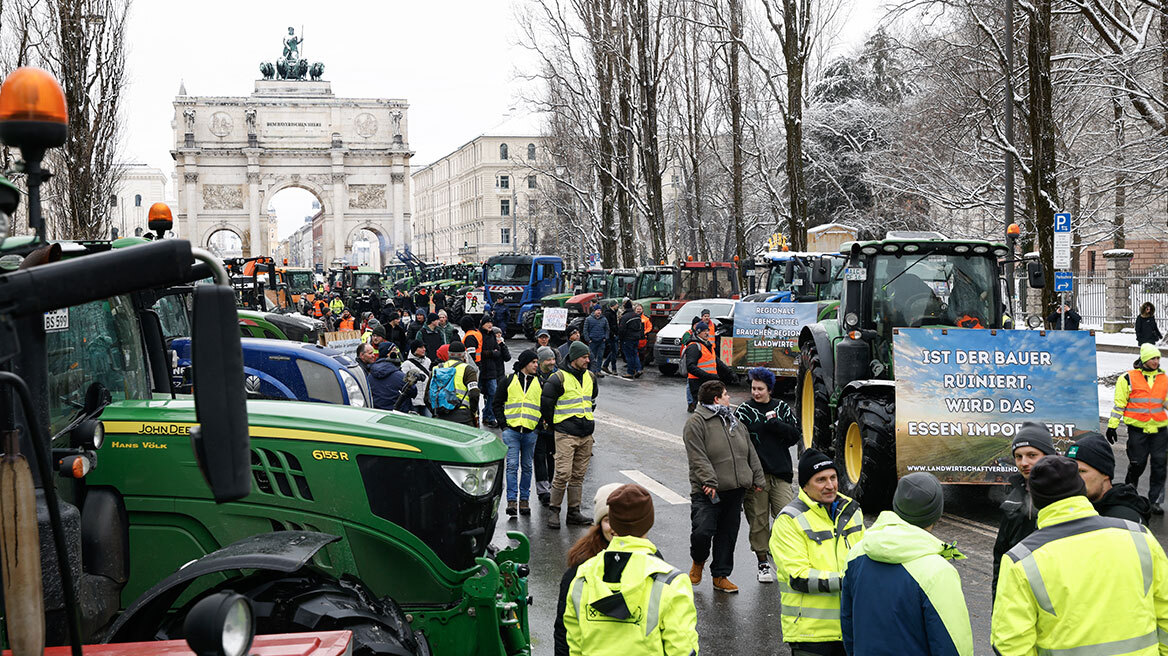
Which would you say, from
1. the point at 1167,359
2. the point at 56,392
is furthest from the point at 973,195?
the point at 56,392

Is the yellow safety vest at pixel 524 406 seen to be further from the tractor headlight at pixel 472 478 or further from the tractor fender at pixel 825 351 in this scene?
the tractor headlight at pixel 472 478

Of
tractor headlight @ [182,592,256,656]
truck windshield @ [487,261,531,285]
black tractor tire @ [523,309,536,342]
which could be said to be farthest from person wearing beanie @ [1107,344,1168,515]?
truck windshield @ [487,261,531,285]

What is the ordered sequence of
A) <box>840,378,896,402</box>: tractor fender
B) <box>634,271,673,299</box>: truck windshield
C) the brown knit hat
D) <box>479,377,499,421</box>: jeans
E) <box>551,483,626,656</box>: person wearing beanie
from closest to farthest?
the brown knit hat
<box>551,483,626,656</box>: person wearing beanie
<box>840,378,896,402</box>: tractor fender
<box>479,377,499,421</box>: jeans
<box>634,271,673,299</box>: truck windshield

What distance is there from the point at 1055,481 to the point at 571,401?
728 centimetres

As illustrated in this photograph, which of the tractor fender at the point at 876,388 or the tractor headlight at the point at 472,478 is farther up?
the tractor headlight at the point at 472,478

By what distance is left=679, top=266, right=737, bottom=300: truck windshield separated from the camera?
100 ft

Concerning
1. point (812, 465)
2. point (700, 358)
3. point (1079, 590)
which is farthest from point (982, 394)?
point (1079, 590)

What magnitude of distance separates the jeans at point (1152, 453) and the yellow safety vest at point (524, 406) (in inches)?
236

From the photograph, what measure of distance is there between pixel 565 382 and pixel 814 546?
6.00 meters

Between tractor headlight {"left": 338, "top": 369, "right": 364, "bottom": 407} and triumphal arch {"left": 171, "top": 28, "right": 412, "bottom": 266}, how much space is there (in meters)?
76.5

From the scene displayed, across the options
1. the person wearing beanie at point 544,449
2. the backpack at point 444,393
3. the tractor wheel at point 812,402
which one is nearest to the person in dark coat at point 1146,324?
the tractor wheel at point 812,402

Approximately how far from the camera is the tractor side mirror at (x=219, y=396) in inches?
107

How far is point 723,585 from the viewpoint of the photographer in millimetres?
8812

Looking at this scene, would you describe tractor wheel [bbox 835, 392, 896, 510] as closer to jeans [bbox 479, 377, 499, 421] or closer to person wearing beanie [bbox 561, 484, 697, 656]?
person wearing beanie [bbox 561, 484, 697, 656]
